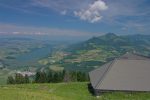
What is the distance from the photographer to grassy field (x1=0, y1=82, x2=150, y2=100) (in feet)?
102

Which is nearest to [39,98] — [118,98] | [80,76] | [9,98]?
[9,98]

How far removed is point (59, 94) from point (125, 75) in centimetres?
1369

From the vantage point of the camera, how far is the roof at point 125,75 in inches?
1780

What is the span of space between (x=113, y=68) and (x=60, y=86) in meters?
11.2

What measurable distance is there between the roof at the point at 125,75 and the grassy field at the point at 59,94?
1.41 meters

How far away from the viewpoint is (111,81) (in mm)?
46719

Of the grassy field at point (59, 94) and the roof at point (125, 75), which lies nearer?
the grassy field at point (59, 94)

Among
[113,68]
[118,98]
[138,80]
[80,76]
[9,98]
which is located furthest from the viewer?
[80,76]

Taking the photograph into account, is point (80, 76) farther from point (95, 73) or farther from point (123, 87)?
point (123, 87)

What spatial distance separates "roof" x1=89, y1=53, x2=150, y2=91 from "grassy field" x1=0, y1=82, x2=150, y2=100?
4.63ft

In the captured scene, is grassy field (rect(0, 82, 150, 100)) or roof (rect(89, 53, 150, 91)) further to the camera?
roof (rect(89, 53, 150, 91))

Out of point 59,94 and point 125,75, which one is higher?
point 125,75

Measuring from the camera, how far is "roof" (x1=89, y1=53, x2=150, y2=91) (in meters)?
45.2

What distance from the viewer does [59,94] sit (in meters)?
39.7
